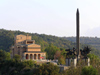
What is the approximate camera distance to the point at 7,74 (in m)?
57.2

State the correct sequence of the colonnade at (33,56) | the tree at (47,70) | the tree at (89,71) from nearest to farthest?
the tree at (89,71) → the tree at (47,70) → the colonnade at (33,56)

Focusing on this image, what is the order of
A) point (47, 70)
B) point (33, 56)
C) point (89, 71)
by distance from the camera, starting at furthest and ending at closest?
point (33, 56) < point (47, 70) < point (89, 71)

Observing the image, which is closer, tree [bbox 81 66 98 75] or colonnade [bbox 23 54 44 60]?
tree [bbox 81 66 98 75]

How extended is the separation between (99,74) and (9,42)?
80.8m

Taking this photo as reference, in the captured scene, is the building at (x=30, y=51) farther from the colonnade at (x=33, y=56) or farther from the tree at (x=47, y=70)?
the tree at (x=47, y=70)

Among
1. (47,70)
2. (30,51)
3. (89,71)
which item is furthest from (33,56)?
(89,71)

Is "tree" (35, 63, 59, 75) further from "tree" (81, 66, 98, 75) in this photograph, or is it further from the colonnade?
the colonnade

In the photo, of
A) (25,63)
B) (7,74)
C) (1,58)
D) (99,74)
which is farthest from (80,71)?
(1,58)

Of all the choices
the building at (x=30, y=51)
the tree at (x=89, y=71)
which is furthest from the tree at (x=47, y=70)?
the building at (x=30, y=51)

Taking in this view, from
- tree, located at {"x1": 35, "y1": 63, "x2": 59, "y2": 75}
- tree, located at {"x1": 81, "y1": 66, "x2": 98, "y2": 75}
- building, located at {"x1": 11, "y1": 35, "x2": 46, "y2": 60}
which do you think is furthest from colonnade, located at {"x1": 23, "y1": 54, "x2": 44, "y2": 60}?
tree, located at {"x1": 81, "y1": 66, "x2": 98, "y2": 75}

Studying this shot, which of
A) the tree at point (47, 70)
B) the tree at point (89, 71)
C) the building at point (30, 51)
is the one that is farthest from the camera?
the building at point (30, 51)

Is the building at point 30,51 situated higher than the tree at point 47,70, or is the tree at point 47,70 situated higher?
the building at point 30,51

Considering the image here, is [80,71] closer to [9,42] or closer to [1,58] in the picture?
[1,58]

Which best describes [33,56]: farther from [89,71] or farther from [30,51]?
[89,71]
